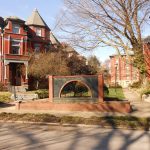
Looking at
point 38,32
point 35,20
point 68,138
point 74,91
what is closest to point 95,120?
point 68,138

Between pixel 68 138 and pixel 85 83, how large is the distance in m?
7.74

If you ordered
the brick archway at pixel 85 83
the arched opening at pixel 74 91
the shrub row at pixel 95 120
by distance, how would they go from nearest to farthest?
the shrub row at pixel 95 120 < the brick archway at pixel 85 83 < the arched opening at pixel 74 91

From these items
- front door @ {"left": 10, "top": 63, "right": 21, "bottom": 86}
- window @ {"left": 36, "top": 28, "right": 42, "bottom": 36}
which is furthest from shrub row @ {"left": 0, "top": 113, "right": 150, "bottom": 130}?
window @ {"left": 36, "top": 28, "right": 42, "bottom": 36}

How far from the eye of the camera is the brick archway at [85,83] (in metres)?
17.4

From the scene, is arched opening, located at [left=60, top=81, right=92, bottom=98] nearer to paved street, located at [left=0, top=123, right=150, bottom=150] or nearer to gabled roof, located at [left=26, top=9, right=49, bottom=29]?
paved street, located at [left=0, top=123, right=150, bottom=150]

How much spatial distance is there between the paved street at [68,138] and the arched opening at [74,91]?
5874mm

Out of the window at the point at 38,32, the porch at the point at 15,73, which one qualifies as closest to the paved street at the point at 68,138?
the porch at the point at 15,73

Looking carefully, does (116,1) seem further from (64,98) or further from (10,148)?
(10,148)

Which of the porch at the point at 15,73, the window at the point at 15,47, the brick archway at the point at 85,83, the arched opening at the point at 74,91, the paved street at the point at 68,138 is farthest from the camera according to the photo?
the window at the point at 15,47

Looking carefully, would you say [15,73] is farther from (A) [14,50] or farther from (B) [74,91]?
(B) [74,91]

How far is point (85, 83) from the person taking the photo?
1756 cm

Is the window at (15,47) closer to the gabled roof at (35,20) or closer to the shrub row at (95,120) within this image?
the gabled roof at (35,20)


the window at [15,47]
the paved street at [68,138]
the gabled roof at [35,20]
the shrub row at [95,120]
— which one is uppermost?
the gabled roof at [35,20]

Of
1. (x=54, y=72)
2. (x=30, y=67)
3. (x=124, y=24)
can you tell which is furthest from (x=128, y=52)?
(x=30, y=67)
